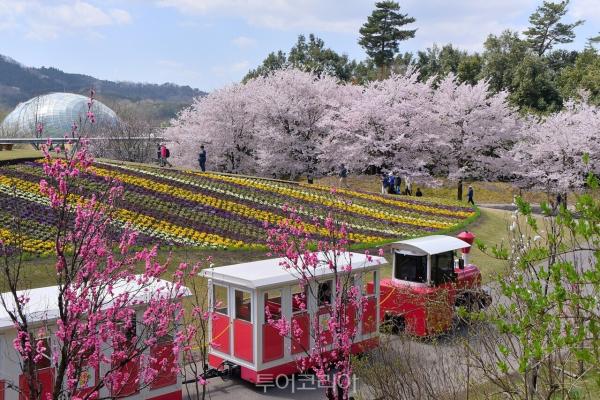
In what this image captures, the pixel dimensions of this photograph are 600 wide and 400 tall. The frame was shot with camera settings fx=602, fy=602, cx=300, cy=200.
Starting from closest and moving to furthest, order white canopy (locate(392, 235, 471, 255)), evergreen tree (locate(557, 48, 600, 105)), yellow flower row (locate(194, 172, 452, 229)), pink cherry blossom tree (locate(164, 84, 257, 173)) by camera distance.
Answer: white canopy (locate(392, 235, 471, 255)), yellow flower row (locate(194, 172, 452, 229)), pink cherry blossom tree (locate(164, 84, 257, 173)), evergreen tree (locate(557, 48, 600, 105))

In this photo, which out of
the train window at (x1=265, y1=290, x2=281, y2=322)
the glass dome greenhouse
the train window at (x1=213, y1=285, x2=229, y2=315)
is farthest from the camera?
the glass dome greenhouse

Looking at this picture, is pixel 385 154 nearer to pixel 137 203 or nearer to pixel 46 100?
pixel 137 203

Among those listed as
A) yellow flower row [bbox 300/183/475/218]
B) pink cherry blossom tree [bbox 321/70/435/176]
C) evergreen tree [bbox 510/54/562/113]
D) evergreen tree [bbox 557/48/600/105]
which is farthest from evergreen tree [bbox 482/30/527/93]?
yellow flower row [bbox 300/183/475/218]

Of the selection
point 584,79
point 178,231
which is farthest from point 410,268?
Answer: point 584,79

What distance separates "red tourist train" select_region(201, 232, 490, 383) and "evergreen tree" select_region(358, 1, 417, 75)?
201ft

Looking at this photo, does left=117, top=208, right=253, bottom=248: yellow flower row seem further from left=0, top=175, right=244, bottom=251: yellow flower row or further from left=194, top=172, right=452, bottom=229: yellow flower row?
left=194, top=172, right=452, bottom=229: yellow flower row

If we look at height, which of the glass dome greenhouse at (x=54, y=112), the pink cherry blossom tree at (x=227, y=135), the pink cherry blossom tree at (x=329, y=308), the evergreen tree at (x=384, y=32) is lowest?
the pink cherry blossom tree at (x=329, y=308)

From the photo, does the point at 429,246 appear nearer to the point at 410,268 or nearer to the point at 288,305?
the point at 410,268

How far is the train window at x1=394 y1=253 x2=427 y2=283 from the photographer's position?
13195mm

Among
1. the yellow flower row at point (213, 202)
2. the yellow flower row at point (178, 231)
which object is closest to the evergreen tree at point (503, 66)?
the yellow flower row at point (213, 202)

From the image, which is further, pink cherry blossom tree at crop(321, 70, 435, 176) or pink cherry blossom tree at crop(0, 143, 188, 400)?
pink cherry blossom tree at crop(321, 70, 435, 176)

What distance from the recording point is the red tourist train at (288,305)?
10508 millimetres

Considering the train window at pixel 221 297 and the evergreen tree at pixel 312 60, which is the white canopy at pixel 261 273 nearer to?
the train window at pixel 221 297

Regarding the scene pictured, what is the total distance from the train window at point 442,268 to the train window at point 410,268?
0.20 meters
